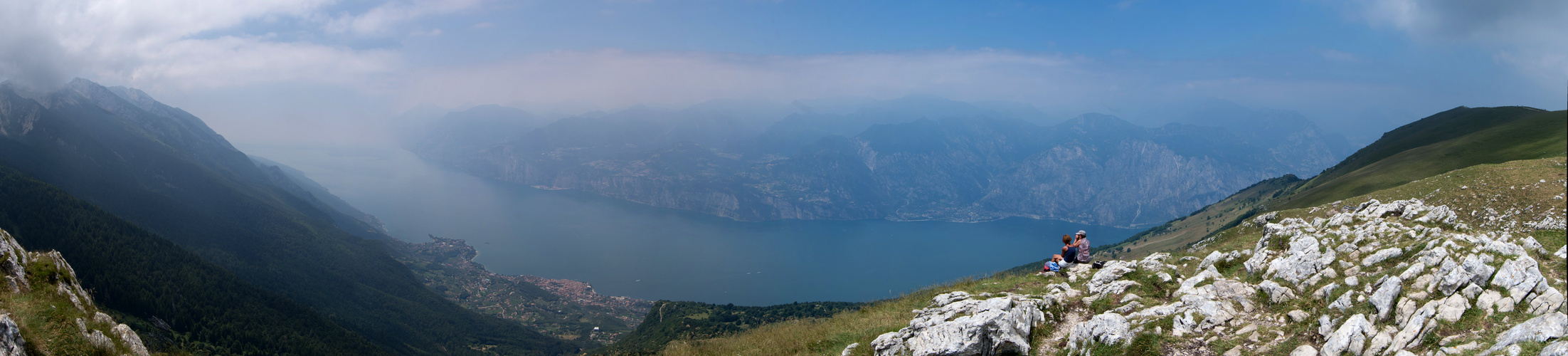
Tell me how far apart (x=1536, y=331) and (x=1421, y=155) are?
9020cm

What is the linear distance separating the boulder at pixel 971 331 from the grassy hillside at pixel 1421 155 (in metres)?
28.6

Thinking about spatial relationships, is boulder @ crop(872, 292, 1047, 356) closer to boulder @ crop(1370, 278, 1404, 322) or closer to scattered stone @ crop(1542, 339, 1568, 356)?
boulder @ crop(1370, 278, 1404, 322)

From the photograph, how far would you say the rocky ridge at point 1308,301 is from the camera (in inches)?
299

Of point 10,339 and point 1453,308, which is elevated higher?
point 1453,308

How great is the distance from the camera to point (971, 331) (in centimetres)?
1059

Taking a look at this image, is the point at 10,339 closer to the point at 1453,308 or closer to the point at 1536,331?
the point at 1536,331

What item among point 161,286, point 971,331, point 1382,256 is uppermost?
point 1382,256

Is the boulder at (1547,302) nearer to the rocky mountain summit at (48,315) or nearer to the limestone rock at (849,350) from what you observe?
the limestone rock at (849,350)

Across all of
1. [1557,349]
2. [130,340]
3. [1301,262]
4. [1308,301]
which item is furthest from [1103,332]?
[130,340]

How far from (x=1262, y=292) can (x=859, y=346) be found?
7.97 meters

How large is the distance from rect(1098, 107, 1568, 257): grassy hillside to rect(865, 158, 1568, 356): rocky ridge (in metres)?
21.9

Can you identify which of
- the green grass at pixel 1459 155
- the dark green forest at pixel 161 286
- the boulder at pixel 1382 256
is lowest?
the dark green forest at pixel 161 286

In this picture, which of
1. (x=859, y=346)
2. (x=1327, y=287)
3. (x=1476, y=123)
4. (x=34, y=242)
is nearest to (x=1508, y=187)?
(x=1327, y=287)

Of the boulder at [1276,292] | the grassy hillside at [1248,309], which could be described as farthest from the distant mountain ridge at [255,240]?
the boulder at [1276,292]
